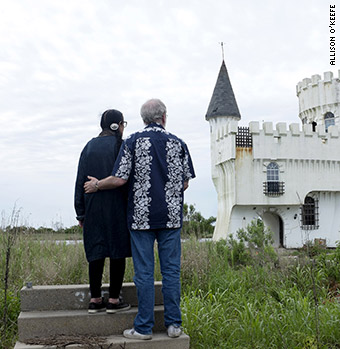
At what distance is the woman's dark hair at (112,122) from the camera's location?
4.36 m

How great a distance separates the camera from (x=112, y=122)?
14.3 ft

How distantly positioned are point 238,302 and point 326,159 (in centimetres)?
2014

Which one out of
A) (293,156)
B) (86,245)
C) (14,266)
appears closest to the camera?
(86,245)

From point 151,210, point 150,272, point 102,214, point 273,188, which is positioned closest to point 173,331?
point 150,272

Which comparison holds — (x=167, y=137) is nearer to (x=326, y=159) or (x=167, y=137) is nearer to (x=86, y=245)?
(x=86, y=245)

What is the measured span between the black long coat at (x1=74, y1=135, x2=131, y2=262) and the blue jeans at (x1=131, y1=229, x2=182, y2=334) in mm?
209

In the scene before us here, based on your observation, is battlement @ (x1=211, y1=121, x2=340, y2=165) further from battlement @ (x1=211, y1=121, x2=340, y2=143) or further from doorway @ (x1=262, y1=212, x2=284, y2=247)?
doorway @ (x1=262, y1=212, x2=284, y2=247)

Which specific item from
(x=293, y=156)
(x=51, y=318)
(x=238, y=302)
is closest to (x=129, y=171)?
(x=51, y=318)

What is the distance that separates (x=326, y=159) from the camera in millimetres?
25031

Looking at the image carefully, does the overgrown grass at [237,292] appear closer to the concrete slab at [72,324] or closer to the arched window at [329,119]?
the concrete slab at [72,324]

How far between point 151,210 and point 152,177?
0.28 meters

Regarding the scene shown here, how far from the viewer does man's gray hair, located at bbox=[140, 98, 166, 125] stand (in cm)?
406

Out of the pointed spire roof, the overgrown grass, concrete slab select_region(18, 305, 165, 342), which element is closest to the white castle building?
the pointed spire roof

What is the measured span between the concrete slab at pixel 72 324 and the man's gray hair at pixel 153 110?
5.88ft
